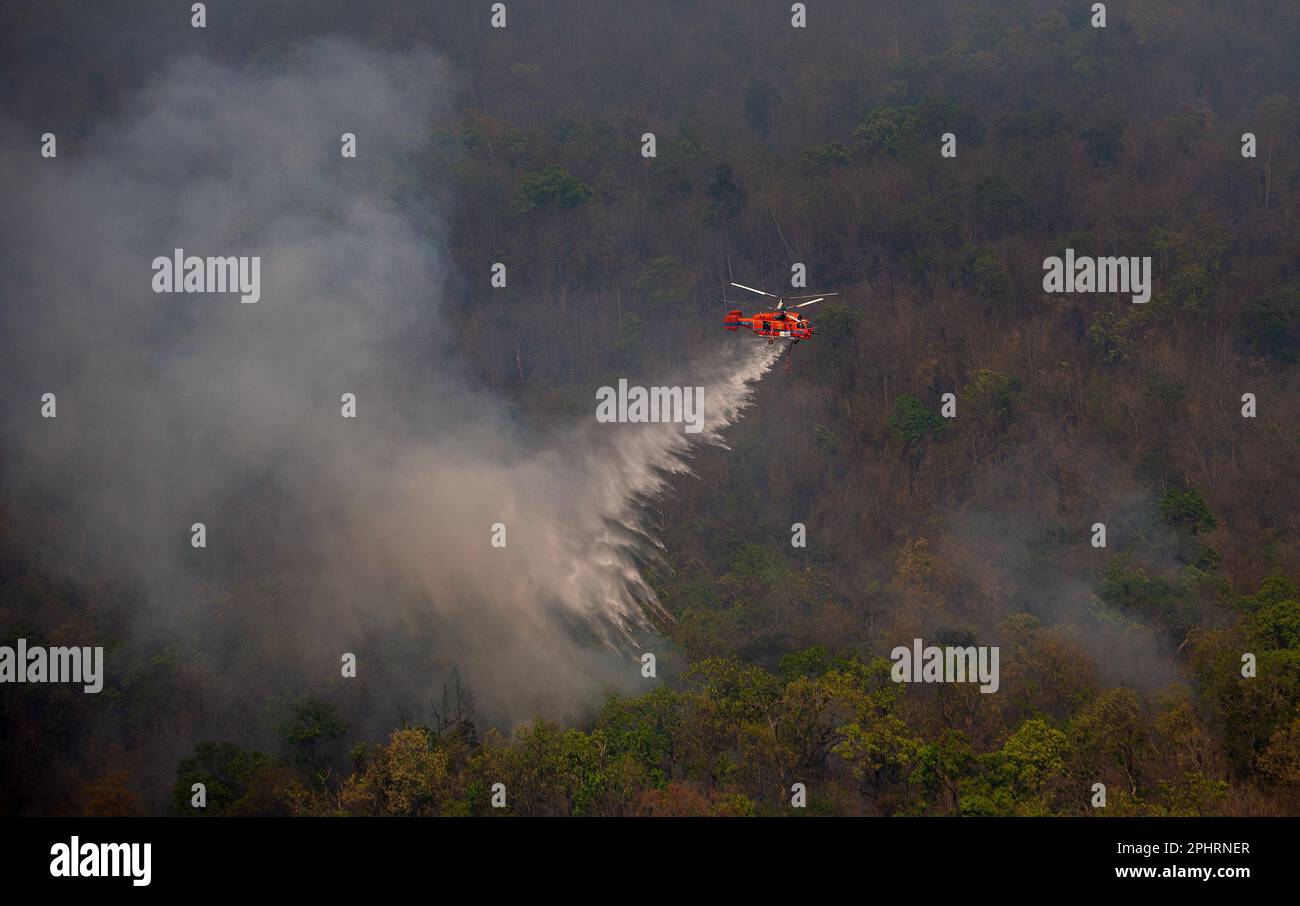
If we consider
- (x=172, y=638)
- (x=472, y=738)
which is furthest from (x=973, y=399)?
(x=172, y=638)

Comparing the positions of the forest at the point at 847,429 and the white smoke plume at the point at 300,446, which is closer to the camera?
the forest at the point at 847,429

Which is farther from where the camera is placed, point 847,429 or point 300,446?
point 847,429

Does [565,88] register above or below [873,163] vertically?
above

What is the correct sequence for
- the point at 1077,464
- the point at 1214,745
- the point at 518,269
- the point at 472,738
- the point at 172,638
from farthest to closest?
the point at 518,269 < the point at 1077,464 < the point at 172,638 < the point at 472,738 < the point at 1214,745

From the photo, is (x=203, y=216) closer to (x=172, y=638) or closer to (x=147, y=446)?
(x=147, y=446)
